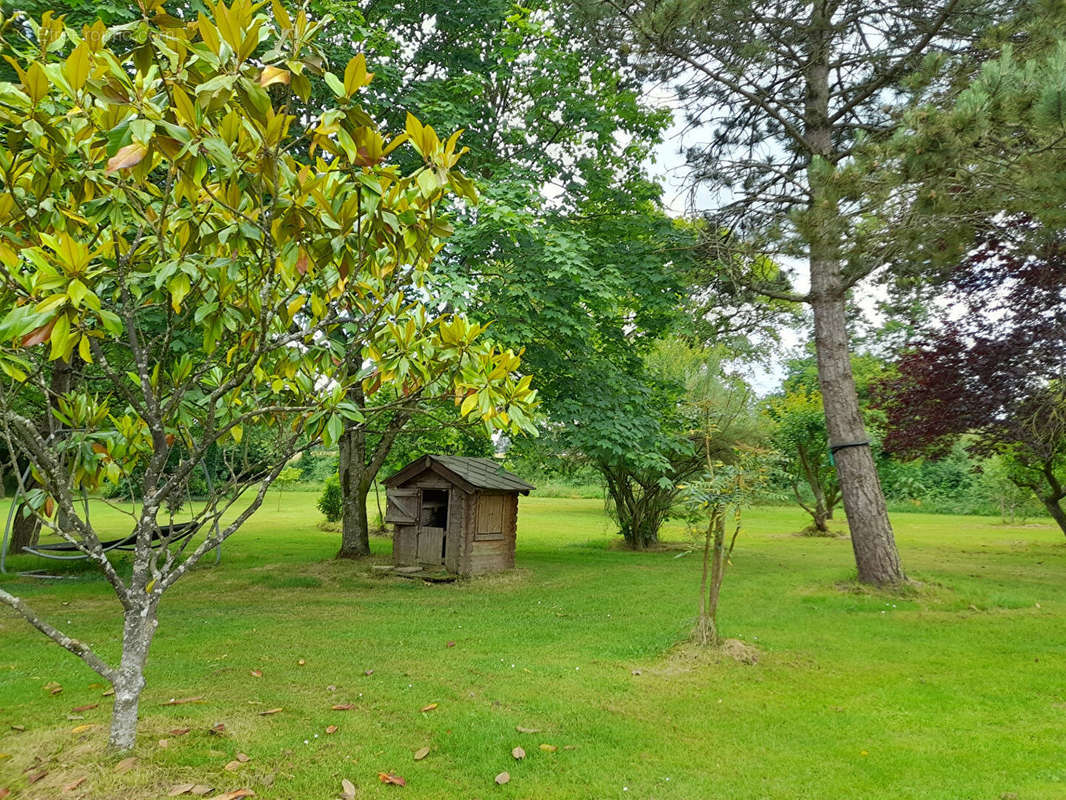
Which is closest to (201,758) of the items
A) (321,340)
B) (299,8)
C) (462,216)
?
(321,340)

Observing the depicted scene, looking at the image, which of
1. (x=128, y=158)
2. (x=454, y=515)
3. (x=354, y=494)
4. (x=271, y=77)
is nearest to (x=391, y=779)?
(x=128, y=158)

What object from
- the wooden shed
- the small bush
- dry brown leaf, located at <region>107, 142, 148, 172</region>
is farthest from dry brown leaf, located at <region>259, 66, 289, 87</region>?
the small bush

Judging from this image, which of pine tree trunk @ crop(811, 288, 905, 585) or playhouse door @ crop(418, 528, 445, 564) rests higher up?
pine tree trunk @ crop(811, 288, 905, 585)

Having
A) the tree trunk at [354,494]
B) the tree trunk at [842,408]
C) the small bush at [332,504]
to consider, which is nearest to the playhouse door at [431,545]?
the tree trunk at [354,494]

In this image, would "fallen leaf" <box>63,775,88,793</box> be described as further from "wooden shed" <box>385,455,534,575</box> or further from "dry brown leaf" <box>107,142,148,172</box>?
"wooden shed" <box>385,455,534,575</box>

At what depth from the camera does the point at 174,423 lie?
154 inches

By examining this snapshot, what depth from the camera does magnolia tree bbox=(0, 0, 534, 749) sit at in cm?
251

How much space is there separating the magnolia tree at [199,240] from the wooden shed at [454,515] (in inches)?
267

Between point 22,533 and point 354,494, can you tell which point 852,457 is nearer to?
point 354,494

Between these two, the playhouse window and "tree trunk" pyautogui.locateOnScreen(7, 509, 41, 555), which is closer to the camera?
the playhouse window

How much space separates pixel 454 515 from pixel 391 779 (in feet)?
24.6

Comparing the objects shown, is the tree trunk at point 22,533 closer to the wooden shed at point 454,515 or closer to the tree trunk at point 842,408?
the wooden shed at point 454,515

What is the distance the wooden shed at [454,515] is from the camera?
35.7 ft

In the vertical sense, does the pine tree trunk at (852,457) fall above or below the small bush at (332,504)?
above
